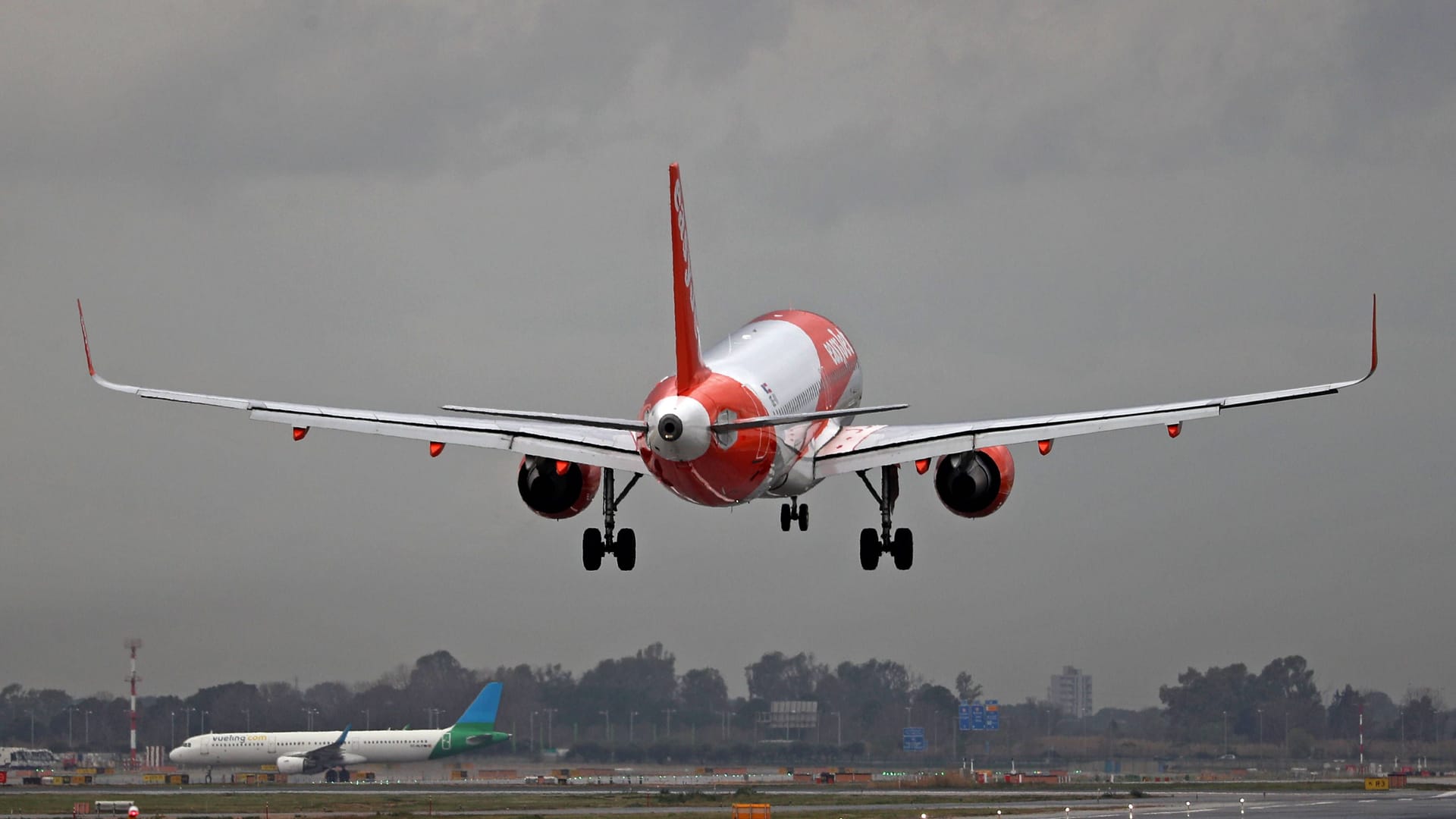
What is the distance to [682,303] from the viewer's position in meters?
46.6

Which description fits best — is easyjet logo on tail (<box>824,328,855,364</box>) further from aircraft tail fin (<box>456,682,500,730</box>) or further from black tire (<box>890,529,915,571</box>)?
aircraft tail fin (<box>456,682,500,730</box>)

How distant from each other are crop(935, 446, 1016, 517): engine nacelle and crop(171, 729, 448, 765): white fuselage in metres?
79.5

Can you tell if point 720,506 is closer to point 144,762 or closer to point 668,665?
point 668,665

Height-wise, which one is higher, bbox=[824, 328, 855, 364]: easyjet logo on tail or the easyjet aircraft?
bbox=[824, 328, 855, 364]: easyjet logo on tail

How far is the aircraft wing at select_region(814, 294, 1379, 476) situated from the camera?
164 feet

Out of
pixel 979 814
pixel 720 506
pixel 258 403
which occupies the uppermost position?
pixel 258 403

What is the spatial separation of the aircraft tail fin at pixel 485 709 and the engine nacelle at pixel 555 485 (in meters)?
77.1

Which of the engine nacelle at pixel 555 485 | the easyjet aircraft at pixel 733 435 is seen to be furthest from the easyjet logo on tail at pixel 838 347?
the engine nacelle at pixel 555 485

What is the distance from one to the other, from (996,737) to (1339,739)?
25494 millimetres

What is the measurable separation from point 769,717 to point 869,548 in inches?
3516

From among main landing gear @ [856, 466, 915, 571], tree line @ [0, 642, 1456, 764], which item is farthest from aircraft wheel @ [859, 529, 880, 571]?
tree line @ [0, 642, 1456, 764]

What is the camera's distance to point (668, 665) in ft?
454

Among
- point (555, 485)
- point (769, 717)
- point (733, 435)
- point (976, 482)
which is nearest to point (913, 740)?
point (769, 717)

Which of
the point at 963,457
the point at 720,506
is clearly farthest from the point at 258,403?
the point at 963,457
